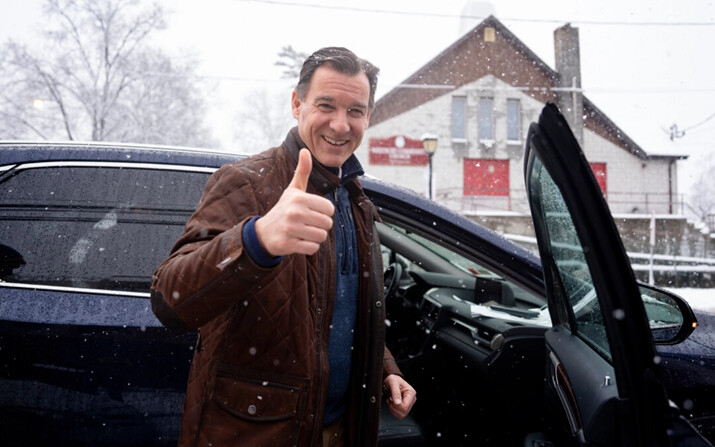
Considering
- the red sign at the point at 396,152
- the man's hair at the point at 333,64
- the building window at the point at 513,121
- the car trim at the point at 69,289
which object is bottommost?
the car trim at the point at 69,289

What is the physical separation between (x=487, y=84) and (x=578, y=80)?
4.36m

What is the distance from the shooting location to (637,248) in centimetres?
1745

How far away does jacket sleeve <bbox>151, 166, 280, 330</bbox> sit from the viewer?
106 cm

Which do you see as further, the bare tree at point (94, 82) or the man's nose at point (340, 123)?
the bare tree at point (94, 82)

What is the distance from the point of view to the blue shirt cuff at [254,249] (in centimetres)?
104

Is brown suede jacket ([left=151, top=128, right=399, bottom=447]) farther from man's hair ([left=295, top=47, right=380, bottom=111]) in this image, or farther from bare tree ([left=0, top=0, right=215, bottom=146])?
bare tree ([left=0, top=0, right=215, bottom=146])

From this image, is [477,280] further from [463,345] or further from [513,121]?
[513,121]

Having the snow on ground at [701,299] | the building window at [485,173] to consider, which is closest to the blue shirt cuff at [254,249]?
the snow on ground at [701,299]

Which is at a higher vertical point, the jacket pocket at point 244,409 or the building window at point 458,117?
the building window at point 458,117

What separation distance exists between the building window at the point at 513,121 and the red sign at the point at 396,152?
4613mm

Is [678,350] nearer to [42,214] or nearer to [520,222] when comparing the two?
[42,214]

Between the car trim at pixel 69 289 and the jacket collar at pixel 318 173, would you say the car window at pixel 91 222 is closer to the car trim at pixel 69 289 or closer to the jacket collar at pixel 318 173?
the car trim at pixel 69 289

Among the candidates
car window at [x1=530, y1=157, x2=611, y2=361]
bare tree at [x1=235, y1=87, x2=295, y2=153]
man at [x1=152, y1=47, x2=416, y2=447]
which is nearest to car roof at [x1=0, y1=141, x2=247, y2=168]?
man at [x1=152, y1=47, x2=416, y2=447]

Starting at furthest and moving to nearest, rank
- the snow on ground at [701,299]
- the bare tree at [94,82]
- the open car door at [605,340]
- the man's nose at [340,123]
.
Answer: the bare tree at [94,82] → the snow on ground at [701,299] → the man's nose at [340,123] → the open car door at [605,340]
